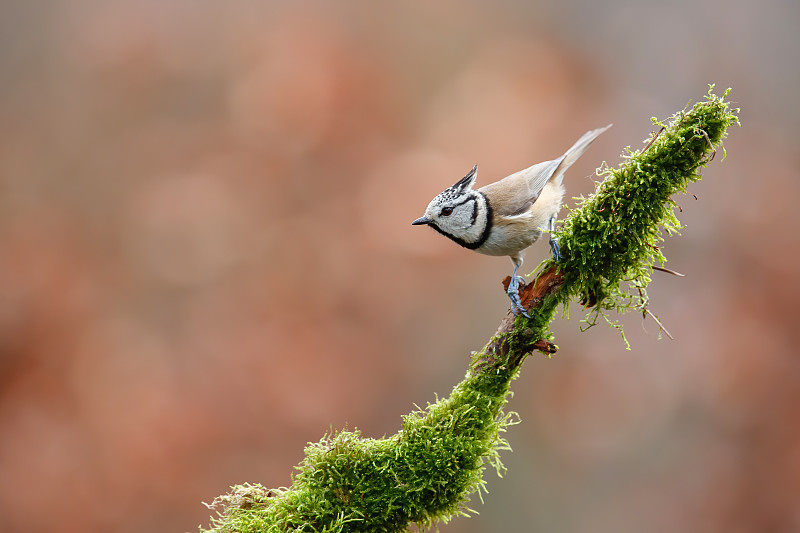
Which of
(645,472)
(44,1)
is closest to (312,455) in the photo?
(645,472)

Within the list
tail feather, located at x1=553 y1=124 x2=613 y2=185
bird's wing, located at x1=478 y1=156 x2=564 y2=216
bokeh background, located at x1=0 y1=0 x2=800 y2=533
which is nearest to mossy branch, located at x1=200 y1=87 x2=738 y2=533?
bird's wing, located at x1=478 y1=156 x2=564 y2=216

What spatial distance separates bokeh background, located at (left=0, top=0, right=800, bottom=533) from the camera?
804 cm

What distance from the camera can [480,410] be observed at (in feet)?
9.04

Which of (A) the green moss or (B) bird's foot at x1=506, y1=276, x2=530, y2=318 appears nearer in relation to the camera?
(A) the green moss

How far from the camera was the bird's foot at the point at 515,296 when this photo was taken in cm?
281

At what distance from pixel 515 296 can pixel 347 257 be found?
6.03m

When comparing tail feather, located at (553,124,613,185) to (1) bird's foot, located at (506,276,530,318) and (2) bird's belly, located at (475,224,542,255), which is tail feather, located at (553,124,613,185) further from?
(1) bird's foot, located at (506,276,530,318)

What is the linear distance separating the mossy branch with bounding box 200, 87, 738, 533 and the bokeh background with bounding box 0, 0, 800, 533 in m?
5.09

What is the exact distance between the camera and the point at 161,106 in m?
8.99

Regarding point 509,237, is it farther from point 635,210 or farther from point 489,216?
point 635,210

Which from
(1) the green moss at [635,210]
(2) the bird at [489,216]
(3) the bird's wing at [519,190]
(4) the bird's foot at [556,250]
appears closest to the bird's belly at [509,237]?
(2) the bird at [489,216]

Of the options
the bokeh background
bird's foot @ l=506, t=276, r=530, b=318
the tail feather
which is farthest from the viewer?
the bokeh background

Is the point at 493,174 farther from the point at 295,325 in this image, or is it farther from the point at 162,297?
the point at 162,297

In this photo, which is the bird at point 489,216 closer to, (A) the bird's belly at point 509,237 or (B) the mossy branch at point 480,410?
(A) the bird's belly at point 509,237
